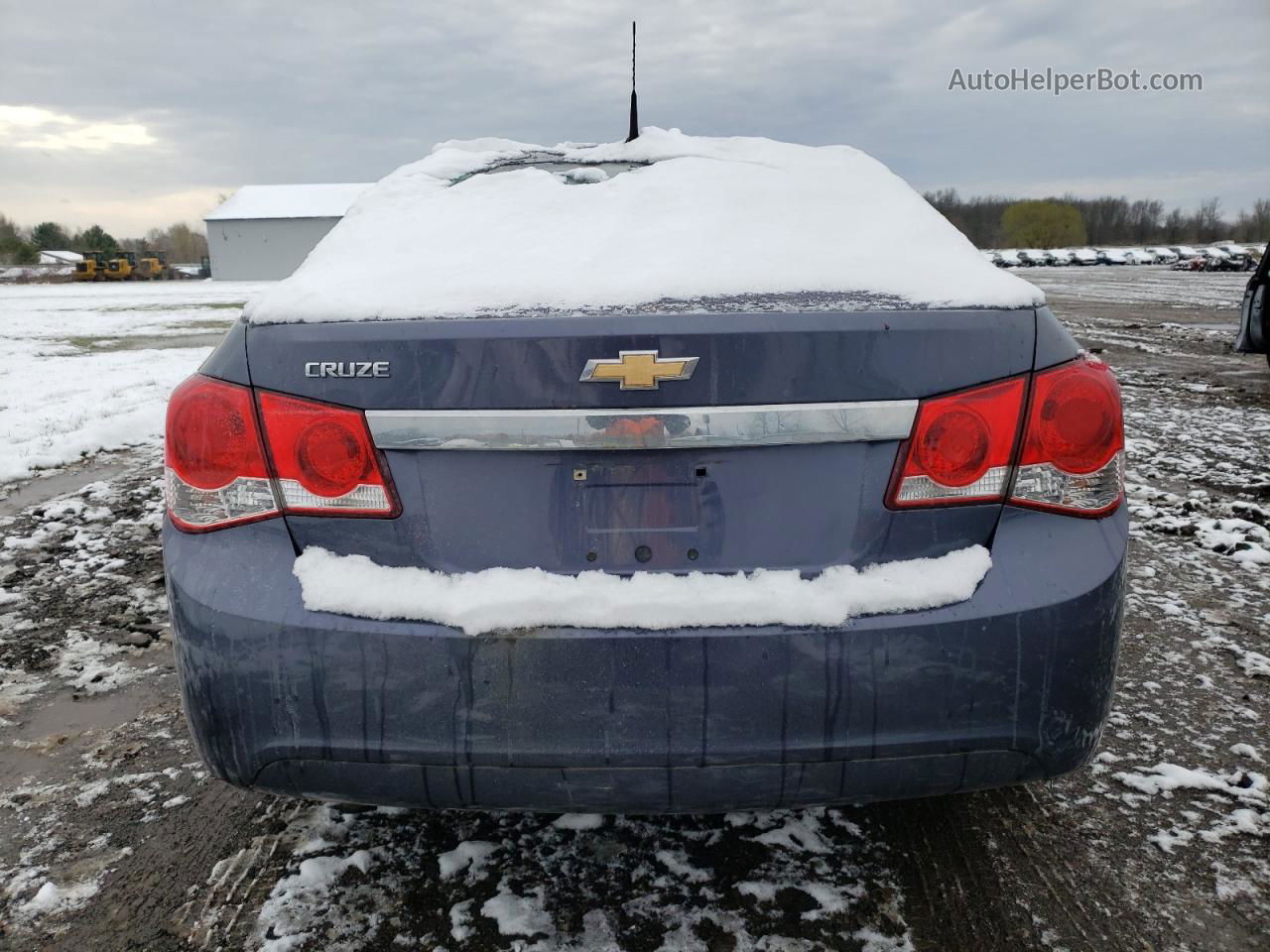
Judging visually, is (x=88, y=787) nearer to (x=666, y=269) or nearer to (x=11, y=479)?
(x=666, y=269)

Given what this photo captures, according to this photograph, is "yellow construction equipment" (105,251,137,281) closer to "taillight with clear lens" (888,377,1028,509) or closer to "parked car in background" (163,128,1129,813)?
"parked car in background" (163,128,1129,813)

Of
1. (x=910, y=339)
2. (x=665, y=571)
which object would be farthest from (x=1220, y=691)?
(x=665, y=571)

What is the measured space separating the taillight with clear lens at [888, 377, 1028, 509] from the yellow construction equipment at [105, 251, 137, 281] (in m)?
87.9

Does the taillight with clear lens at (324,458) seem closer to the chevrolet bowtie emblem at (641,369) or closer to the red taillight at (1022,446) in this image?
the chevrolet bowtie emblem at (641,369)

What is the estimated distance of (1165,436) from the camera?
7.07 metres

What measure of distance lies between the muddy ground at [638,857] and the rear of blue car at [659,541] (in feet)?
1.33

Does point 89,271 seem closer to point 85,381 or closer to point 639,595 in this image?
A: point 85,381

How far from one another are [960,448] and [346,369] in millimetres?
1159

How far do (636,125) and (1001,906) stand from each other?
11.6ft

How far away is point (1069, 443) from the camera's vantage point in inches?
68.4

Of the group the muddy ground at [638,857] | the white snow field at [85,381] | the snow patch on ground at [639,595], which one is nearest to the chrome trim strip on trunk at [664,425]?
the snow patch on ground at [639,595]

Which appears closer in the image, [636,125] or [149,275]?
[636,125]

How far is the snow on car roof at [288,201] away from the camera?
2894 inches

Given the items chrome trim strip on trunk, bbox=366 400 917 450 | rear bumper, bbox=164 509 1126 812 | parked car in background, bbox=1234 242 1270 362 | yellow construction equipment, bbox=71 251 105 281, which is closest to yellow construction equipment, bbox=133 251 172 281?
yellow construction equipment, bbox=71 251 105 281
